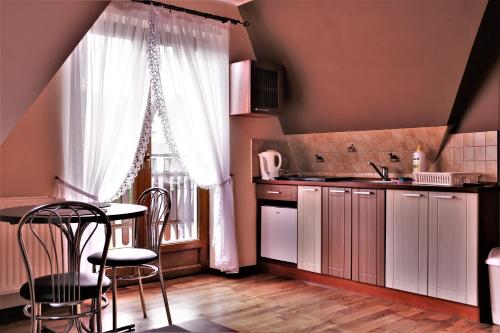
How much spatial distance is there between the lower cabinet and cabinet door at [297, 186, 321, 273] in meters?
0.69

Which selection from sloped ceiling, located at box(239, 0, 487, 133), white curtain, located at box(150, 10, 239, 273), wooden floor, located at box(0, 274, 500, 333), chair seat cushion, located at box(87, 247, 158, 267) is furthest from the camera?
white curtain, located at box(150, 10, 239, 273)

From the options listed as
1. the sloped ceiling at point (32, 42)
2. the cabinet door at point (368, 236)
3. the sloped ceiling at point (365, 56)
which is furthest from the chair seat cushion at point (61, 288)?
the sloped ceiling at point (365, 56)

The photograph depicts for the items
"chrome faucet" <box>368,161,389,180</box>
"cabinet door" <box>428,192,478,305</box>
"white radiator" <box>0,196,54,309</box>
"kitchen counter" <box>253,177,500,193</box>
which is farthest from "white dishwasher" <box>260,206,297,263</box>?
"white radiator" <box>0,196,54,309</box>

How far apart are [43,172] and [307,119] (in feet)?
8.18

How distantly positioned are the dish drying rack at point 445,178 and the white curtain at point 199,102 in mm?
1678

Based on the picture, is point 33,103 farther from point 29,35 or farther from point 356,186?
point 356,186

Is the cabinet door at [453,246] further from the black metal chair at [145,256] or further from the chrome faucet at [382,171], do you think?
the black metal chair at [145,256]

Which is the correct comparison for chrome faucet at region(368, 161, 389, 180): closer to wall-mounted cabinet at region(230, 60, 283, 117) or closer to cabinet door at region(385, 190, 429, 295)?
cabinet door at region(385, 190, 429, 295)

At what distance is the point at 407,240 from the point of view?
3.72 metres

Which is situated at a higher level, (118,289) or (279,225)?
(279,225)

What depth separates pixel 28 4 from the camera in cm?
236

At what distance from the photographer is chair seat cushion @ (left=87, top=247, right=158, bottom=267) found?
2.93m

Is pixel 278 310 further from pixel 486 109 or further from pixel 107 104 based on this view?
pixel 486 109

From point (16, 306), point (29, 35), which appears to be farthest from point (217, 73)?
point (16, 306)
